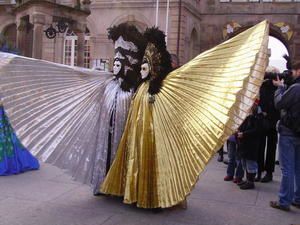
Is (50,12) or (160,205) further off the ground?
(50,12)

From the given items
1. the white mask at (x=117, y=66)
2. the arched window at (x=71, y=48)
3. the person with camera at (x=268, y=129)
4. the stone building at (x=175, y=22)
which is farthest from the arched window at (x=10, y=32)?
the white mask at (x=117, y=66)

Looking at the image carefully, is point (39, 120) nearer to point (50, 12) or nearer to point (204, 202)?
point (204, 202)

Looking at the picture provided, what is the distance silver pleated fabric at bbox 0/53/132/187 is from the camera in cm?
448

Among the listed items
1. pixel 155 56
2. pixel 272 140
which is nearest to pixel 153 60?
pixel 155 56

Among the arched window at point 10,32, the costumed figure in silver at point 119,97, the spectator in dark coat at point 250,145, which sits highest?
the arched window at point 10,32

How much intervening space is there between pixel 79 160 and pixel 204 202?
1.45 metres

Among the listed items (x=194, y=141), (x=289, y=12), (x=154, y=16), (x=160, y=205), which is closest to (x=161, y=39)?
(x=194, y=141)

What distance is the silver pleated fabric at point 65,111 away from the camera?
4477mm

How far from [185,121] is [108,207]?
1.24 metres

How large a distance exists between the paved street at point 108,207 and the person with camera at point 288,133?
0.22m

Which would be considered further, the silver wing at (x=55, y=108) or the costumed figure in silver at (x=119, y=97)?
the costumed figure in silver at (x=119, y=97)

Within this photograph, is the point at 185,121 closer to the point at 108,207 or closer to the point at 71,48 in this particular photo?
the point at 108,207

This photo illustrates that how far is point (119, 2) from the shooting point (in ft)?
63.3

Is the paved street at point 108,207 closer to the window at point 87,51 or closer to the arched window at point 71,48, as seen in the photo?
the arched window at point 71,48
